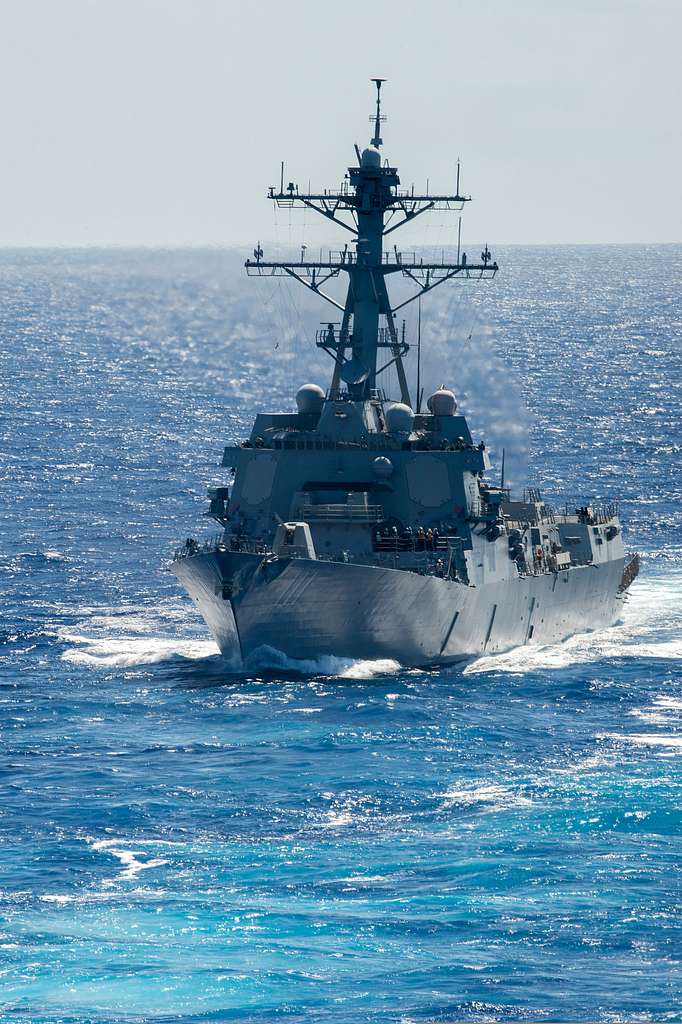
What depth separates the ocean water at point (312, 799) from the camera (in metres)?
26.7

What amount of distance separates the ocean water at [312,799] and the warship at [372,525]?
1094 mm

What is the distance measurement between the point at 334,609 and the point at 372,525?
13.2 ft

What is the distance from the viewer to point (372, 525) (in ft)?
157

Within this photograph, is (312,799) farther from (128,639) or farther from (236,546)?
(128,639)

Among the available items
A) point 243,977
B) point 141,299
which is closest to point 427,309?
point 243,977

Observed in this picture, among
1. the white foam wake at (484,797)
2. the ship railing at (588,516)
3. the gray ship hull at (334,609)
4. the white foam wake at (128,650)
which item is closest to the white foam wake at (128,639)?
the white foam wake at (128,650)

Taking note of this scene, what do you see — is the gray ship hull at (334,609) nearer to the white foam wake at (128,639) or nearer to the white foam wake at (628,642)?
the white foam wake at (628,642)

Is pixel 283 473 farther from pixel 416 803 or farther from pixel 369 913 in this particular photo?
pixel 369 913

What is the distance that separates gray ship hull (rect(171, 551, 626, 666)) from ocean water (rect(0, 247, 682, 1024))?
668 mm

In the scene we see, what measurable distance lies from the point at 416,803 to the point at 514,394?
2851 centimetres

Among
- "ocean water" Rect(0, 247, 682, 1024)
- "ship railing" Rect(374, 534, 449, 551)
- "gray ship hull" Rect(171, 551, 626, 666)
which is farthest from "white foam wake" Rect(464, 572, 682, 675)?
"ship railing" Rect(374, 534, 449, 551)

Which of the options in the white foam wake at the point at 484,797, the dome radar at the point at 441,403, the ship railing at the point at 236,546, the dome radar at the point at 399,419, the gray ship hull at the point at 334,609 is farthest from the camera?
the dome radar at the point at 441,403

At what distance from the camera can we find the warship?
44.7 metres

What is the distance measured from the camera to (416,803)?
34594mm
